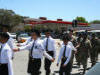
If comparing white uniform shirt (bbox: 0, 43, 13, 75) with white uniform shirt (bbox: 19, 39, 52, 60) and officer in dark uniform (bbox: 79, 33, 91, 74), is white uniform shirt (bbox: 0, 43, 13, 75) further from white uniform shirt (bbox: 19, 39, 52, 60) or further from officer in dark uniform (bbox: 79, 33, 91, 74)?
officer in dark uniform (bbox: 79, 33, 91, 74)

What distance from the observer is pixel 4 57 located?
18.6ft

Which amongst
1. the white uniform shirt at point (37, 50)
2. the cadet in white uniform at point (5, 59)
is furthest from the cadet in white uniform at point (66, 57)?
the cadet in white uniform at point (5, 59)

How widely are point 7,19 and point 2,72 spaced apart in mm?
70490

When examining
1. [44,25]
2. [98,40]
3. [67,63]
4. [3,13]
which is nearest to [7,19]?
[3,13]

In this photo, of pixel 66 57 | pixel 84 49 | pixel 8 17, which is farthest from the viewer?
pixel 8 17

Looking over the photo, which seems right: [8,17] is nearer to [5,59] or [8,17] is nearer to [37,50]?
[37,50]

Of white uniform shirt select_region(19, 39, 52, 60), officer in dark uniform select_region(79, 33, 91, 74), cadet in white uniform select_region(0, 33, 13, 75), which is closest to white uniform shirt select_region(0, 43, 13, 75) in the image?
cadet in white uniform select_region(0, 33, 13, 75)

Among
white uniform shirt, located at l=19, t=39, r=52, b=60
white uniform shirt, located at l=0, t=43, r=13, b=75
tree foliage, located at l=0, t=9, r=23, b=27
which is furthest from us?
tree foliage, located at l=0, t=9, r=23, b=27

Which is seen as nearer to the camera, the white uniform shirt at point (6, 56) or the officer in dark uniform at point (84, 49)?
the white uniform shirt at point (6, 56)

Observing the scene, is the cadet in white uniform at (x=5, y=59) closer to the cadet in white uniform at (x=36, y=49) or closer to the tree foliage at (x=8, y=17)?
the cadet in white uniform at (x=36, y=49)

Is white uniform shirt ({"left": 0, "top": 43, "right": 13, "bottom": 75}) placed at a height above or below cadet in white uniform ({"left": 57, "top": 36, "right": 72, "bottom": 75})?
above

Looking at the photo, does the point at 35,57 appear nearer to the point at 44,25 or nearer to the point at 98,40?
the point at 98,40

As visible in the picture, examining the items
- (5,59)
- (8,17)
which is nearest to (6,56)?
(5,59)

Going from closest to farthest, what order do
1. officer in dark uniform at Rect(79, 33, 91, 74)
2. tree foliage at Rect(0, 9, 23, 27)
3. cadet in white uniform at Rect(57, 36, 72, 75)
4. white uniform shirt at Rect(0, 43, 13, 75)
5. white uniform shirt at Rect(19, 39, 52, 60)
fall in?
white uniform shirt at Rect(0, 43, 13, 75) < white uniform shirt at Rect(19, 39, 52, 60) < cadet in white uniform at Rect(57, 36, 72, 75) < officer in dark uniform at Rect(79, 33, 91, 74) < tree foliage at Rect(0, 9, 23, 27)
